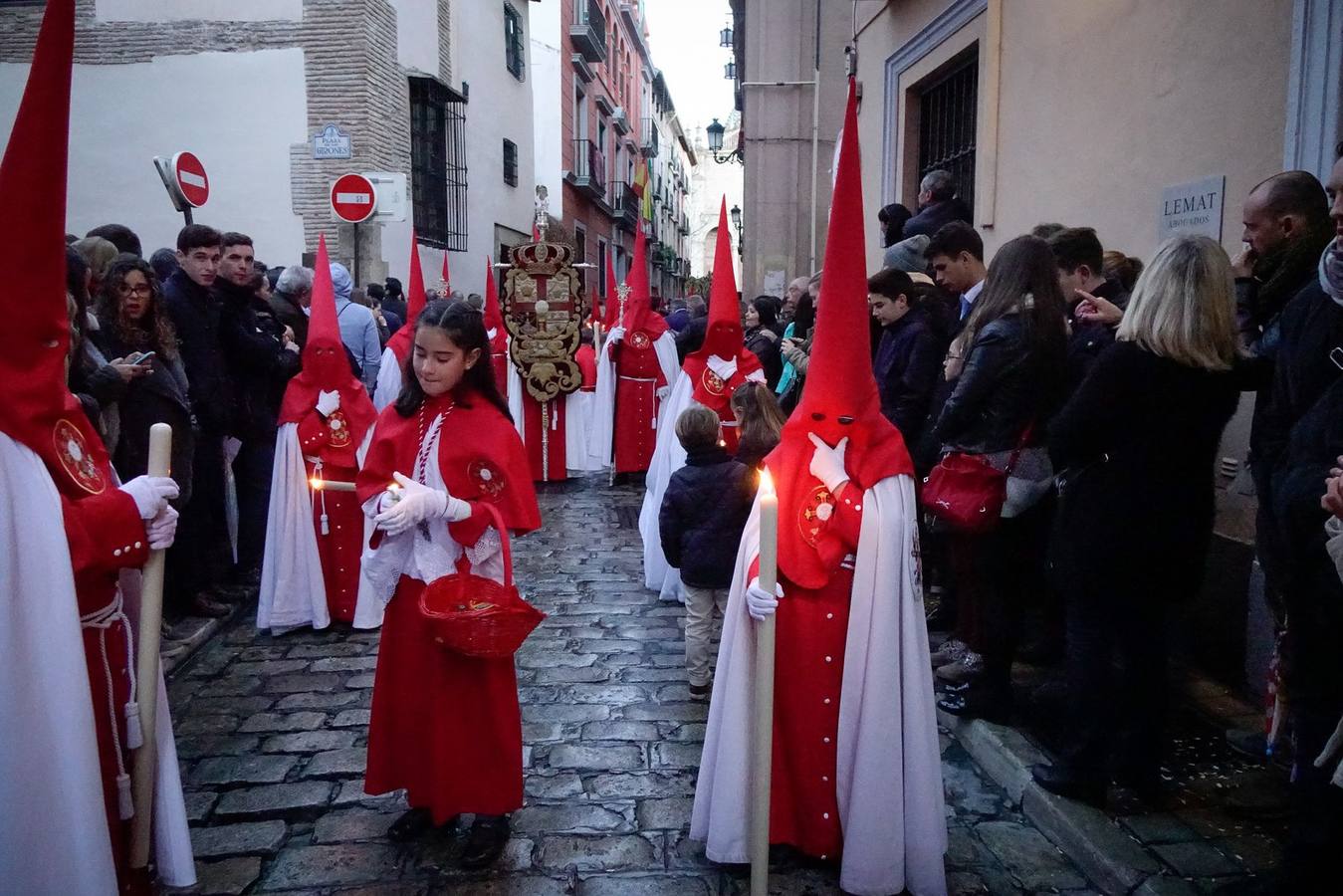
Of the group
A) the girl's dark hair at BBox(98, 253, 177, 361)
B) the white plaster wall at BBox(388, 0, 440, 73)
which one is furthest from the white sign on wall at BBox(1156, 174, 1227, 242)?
the white plaster wall at BBox(388, 0, 440, 73)

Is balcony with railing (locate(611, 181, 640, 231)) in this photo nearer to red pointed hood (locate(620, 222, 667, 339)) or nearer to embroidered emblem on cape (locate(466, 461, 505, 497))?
red pointed hood (locate(620, 222, 667, 339))

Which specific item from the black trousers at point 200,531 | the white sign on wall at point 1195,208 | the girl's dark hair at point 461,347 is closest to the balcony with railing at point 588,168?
the black trousers at point 200,531

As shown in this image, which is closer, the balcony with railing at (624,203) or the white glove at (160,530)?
the white glove at (160,530)

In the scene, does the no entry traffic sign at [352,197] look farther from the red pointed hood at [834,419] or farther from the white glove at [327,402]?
the red pointed hood at [834,419]

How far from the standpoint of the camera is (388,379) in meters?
7.12

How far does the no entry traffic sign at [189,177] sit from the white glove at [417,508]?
5311 mm

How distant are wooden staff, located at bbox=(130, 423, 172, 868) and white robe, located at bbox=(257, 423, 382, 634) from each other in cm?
299

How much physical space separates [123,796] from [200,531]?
3488 mm

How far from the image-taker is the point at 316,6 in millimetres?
13477

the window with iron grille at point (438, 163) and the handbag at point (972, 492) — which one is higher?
the window with iron grille at point (438, 163)

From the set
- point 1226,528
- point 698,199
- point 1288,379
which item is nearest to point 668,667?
point 1226,528

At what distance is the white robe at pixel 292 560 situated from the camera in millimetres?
5391

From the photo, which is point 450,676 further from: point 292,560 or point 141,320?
point 141,320

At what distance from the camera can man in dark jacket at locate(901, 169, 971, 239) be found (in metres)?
6.48
